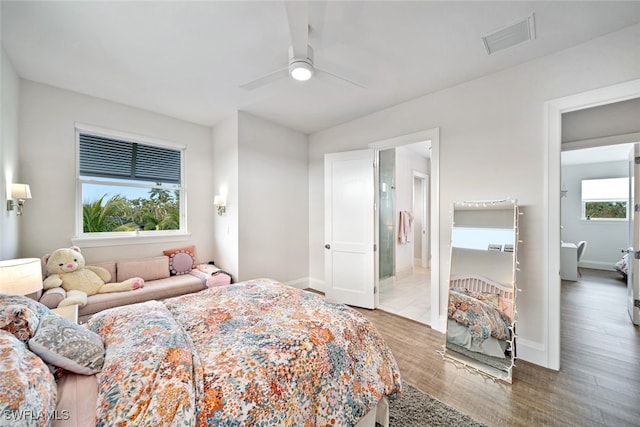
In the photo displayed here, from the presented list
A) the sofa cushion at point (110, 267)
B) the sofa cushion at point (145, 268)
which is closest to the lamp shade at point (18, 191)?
the sofa cushion at point (110, 267)

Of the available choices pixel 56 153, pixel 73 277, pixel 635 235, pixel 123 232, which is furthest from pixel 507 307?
pixel 56 153

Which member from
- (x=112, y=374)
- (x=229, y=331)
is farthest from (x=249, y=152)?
(x=112, y=374)

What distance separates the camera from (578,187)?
6215 mm

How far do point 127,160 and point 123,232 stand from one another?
100 cm

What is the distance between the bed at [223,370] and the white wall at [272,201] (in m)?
1.92

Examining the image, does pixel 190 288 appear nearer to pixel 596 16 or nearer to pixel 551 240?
pixel 551 240

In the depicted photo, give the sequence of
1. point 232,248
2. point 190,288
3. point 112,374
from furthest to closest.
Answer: point 232,248 → point 190,288 → point 112,374

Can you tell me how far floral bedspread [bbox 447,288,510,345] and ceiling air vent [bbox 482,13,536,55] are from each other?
7.15ft

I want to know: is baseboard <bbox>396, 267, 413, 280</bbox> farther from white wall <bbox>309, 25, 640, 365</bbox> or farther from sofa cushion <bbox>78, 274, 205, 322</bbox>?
sofa cushion <bbox>78, 274, 205, 322</bbox>

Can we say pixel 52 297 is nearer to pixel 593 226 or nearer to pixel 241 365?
pixel 241 365

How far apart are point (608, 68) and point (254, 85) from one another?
288cm

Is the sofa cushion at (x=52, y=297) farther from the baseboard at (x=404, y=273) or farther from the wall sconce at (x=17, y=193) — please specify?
the baseboard at (x=404, y=273)

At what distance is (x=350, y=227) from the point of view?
12.1 ft

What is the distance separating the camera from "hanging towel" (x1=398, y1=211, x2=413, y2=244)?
5412 millimetres
